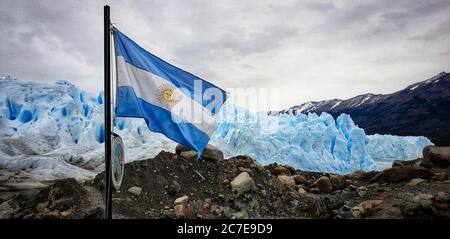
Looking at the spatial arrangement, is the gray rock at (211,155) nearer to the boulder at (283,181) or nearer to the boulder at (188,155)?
the boulder at (188,155)

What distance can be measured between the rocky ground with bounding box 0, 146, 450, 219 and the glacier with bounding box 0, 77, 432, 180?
800 cm

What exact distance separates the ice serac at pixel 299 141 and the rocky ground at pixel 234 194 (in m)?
7.53

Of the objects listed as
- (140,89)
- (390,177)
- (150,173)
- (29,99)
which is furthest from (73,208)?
(29,99)

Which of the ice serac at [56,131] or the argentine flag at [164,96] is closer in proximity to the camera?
the argentine flag at [164,96]

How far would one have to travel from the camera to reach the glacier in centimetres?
1775

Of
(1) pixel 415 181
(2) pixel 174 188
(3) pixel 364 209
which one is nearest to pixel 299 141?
(1) pixel 415 181

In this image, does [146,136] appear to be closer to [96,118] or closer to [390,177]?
[96,118]

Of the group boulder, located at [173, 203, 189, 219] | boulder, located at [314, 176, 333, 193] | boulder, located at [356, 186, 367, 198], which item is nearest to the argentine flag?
boulder, located at [173, 203, 189, 219]

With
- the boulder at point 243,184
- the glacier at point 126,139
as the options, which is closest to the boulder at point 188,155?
the boulder at point 243,184

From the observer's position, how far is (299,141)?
19.1 meters

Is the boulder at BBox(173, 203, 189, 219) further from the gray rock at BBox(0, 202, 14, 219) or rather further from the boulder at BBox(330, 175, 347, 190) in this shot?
the boulder at BBox(330, 175, 347, 190)

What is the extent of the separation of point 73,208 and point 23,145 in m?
14.6

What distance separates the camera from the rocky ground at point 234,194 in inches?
272

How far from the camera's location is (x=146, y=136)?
2014 centimetres
